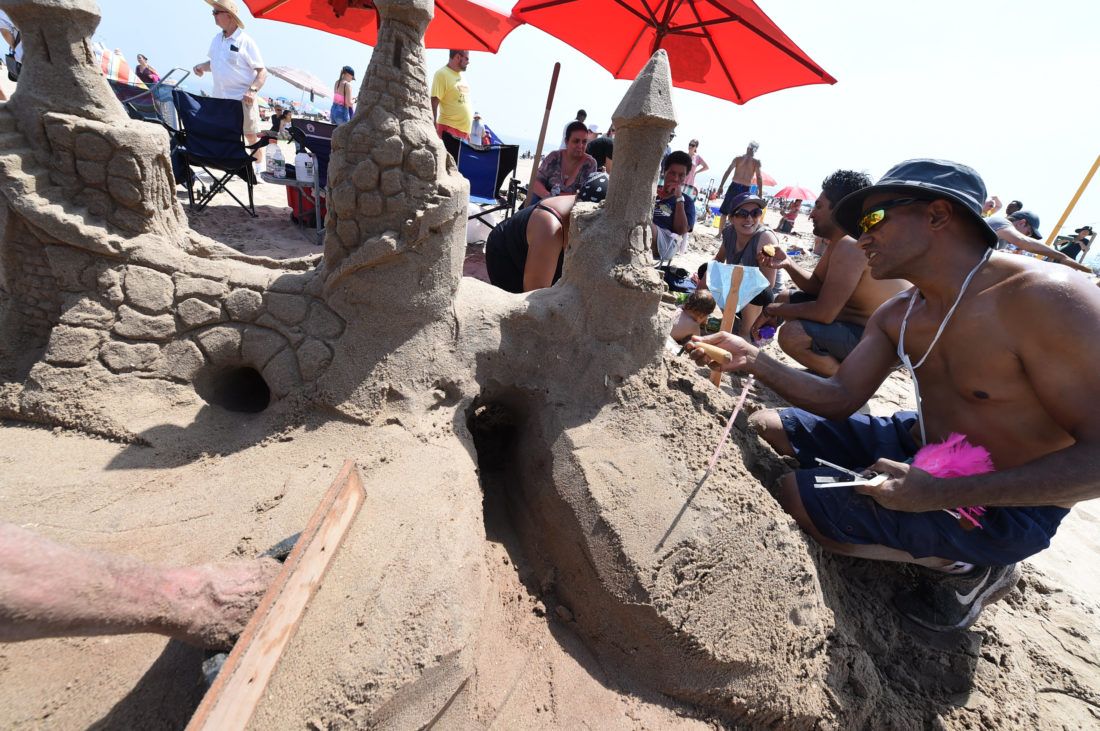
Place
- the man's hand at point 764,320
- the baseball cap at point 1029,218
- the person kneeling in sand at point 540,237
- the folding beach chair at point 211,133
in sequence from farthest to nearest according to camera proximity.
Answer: the baseball cap at point 1029,218 → the folding beach chair at point 211,133 → the man's hand at point 764,320 → the person kneeling in sand at point 540,237

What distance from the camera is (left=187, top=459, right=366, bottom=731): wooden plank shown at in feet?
3.55

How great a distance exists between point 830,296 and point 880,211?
180cm

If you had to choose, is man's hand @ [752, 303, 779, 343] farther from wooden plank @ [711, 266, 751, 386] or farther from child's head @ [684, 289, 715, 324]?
wooden plank @ [711, 266, 751, 386]

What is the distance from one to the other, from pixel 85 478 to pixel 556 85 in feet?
16.5

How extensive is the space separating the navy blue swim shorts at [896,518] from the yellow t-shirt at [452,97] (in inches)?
238

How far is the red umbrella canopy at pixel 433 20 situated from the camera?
189 inches

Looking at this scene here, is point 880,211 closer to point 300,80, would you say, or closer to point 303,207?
point 303,207

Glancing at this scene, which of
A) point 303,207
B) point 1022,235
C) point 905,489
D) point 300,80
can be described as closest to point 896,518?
point 905,489

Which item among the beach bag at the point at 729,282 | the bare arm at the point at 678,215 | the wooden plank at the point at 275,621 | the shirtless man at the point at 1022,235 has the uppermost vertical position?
the shirtless man at the point at 1022,235

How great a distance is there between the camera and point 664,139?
7.05ft

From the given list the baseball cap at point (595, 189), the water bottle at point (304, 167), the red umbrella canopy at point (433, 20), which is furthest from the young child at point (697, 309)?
the water bottle at point (304, 167)

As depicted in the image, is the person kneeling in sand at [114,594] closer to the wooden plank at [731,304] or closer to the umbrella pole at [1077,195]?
the wooden plank at [731,304]

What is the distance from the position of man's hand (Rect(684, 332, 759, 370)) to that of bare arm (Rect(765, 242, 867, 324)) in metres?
1.59

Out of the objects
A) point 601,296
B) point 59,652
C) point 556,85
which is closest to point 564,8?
point 556,85
